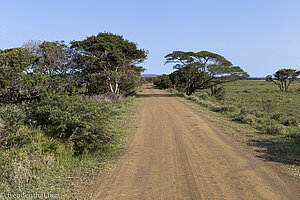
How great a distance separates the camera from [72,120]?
5910 mm

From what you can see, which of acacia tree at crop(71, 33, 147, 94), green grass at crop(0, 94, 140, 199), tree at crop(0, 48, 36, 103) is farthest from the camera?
acacia tree at crop(71, 33, 147, 94)

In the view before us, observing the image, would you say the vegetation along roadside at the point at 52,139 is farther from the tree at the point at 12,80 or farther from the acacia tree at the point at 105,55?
the acacia tree at the point at 105,55

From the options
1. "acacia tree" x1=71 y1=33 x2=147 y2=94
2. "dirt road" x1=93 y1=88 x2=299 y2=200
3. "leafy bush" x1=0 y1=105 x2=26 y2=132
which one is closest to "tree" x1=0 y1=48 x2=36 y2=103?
"leafy bush" x1=0 y1=105 x2=26 y2=132

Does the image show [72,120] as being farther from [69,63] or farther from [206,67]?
[206,67]

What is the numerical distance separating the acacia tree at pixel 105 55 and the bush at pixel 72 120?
12201 mm

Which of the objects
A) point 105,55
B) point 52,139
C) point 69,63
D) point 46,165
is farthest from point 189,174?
point 105,55

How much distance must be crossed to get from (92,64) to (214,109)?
1211cm

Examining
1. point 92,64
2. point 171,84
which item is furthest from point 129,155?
point 171,84

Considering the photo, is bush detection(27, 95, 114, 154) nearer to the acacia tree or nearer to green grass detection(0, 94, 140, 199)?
green grass detection(0, 94, 140, 199)

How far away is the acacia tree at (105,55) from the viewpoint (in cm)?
1956

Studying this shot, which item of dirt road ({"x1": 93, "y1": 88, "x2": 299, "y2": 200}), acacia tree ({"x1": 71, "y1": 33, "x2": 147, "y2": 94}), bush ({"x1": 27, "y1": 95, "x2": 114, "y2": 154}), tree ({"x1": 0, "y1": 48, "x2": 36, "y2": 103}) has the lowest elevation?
dirt road ({"x1": 93, "y1": 88, "x2": 299, "y2": 200})

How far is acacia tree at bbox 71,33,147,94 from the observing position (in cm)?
1956

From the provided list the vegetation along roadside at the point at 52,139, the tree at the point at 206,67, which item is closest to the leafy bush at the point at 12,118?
the vegetation along roadside at the point at 52,139

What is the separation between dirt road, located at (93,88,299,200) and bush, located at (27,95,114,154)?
114 cm
